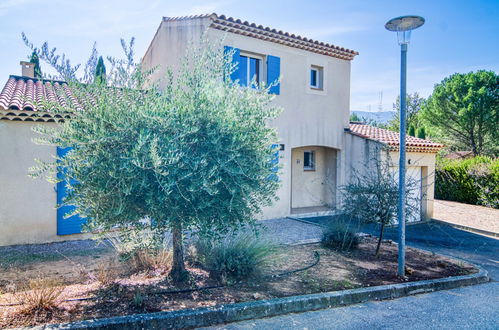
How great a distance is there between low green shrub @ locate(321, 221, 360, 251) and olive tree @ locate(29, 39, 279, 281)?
11.6 feet

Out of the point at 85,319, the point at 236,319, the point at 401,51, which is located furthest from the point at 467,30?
the point at 85,319

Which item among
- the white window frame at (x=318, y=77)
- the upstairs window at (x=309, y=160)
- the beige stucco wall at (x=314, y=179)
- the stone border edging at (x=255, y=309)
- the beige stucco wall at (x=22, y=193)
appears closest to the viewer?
the stone border edging at (x=255, y=309)

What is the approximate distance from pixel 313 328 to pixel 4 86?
1145cm

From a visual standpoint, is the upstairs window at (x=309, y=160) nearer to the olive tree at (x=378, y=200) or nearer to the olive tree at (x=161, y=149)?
the olive tree at (x=378, y=200)

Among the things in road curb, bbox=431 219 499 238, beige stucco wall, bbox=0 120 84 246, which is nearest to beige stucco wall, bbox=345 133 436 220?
road curb, bbox=431 219 499 238

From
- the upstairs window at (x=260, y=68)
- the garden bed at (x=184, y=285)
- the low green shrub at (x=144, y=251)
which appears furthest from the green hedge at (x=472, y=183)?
the low green shrub at (x=144, y=251)

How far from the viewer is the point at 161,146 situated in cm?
425

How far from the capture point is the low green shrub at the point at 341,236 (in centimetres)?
782

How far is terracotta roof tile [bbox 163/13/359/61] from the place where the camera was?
1014 centimetres

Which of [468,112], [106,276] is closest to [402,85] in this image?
[106,276]

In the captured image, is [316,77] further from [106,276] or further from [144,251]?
[106,276]

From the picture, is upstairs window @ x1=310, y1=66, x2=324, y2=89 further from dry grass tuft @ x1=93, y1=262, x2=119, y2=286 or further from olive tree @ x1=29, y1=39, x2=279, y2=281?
dry grass tuft @ x1=93, y1=262, x2=119, y2=286

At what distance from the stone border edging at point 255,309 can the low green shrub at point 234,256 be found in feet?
3.09

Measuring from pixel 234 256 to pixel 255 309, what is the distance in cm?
122
